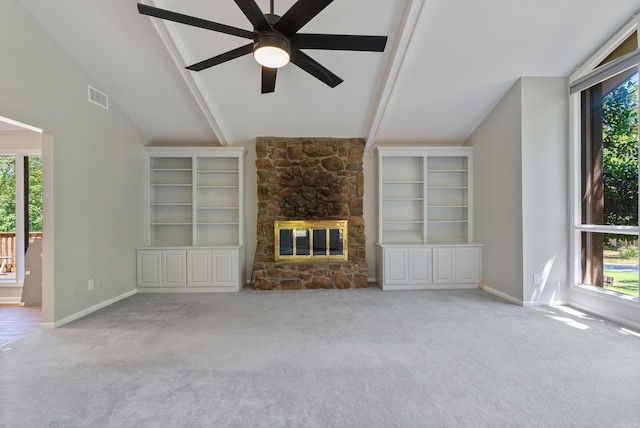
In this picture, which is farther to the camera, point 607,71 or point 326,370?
point 607,71

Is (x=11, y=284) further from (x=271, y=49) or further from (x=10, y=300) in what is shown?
(x=271, y=49)

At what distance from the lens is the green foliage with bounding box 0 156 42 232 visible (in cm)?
493

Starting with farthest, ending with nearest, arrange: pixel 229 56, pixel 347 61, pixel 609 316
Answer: pixel 347 61
pixel 609 316
pixel 229 56

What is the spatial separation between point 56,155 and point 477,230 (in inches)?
243

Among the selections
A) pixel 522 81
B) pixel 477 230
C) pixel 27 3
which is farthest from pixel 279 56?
pixel 477 230

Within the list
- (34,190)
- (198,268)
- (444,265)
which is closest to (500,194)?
(444,265)

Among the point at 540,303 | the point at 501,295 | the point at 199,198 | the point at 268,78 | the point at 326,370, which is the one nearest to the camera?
the point at 326,370

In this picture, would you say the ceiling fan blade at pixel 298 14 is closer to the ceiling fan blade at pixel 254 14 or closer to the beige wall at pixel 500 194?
the ceiling fan blade at pixel 254 14

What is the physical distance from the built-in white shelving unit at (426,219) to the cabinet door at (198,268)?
293 cm

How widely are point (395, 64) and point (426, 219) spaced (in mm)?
2775

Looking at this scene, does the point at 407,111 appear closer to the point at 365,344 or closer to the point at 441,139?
the point at 441,139

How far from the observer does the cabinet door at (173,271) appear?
5035 millimetres

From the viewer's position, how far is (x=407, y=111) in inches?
189

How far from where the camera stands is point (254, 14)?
206 cm
